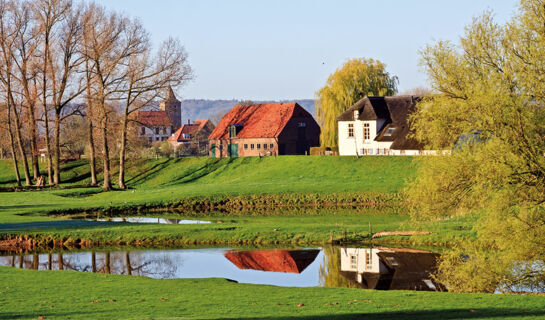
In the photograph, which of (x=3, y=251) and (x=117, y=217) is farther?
(x=117, y=217)

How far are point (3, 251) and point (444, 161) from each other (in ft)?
76.6

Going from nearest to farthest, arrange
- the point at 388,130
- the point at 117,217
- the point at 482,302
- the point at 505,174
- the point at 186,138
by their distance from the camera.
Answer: the point at 482,302, the point at 505,174, the point at 117,217, the point at 388,130, the point at 186,138

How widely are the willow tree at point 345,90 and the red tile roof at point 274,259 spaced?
174 ft

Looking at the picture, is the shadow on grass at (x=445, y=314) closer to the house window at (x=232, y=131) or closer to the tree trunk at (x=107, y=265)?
the tree trunk at (x=107, y=265)

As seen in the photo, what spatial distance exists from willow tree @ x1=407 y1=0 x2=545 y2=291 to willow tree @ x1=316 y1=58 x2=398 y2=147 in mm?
58690

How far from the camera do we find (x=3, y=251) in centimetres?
3638

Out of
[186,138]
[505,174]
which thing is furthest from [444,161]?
[186,138]

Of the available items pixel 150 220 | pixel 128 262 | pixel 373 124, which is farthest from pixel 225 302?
pixel 373 124

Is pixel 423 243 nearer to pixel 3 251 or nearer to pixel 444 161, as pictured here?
pixel 444 161

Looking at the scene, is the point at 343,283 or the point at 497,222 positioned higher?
the point at 497,222

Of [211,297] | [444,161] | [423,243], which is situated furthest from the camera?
[423,243]

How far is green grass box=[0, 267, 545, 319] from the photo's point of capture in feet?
62.7

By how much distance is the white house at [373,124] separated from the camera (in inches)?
3137

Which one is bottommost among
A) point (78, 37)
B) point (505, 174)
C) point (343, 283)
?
point (343, 283)
